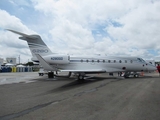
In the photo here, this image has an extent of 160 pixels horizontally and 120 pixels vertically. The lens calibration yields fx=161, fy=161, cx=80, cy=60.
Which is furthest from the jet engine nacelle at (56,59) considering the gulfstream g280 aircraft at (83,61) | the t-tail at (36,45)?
the t-tail at (36,45)

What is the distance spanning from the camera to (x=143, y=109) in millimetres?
6234

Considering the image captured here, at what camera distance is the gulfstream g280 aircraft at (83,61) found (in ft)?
69.4

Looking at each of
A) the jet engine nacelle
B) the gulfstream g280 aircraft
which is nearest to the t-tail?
the gulfstream g280 aircraft

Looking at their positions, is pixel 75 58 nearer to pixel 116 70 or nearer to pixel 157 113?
pixel 116 70

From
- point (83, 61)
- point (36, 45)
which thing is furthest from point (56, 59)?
point (83, 61)

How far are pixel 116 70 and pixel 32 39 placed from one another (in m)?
11.8

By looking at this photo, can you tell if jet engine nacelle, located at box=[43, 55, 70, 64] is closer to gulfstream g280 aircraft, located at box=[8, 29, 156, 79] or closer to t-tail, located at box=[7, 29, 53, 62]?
gulfstream g280 aircraft, located at box=[8, 29, 156, 79]

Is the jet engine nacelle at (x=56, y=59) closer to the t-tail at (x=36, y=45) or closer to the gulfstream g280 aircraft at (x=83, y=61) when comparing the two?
the gulfstream g280 aircraft at (x=83, y=61)

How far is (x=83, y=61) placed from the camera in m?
21.8

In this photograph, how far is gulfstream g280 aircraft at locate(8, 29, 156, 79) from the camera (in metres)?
21.2

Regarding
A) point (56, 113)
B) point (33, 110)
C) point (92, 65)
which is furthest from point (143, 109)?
point (92, 65)

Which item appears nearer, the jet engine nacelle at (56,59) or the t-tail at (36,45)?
the t-tail at (36,45)

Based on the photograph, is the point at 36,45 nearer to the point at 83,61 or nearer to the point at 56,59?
the point at 56,59

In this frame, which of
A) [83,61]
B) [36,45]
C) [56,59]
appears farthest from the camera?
[83,61]
